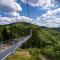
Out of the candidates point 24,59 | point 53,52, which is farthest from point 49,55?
point 24,59

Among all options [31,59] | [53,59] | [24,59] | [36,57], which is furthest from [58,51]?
[24,59]

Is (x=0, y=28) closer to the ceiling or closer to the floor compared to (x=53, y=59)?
closer to the ceiling

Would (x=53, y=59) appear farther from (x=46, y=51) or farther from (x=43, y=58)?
(x=46, y=51)

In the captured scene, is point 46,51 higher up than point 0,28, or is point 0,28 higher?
point 0,28

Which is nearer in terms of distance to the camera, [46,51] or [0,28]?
[46,51]

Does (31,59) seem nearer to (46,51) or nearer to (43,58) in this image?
(43,58)

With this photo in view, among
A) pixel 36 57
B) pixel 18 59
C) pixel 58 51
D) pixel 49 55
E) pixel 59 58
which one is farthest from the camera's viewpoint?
pixel 58 51

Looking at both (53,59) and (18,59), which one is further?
(53,59)

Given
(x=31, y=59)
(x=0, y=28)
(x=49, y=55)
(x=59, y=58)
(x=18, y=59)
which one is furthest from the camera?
(x=0, y=28)

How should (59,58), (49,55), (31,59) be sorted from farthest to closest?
1. (49,55)
2. (59,58)
3. (31,59)
